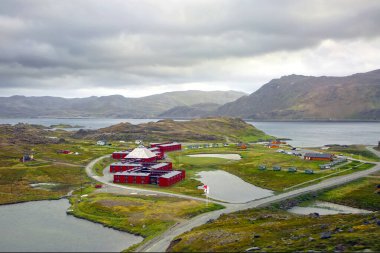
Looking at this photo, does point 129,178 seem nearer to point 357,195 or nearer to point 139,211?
point 139,211

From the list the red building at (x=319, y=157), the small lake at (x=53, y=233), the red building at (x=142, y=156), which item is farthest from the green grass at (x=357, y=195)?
the red building at (x=142, y=156)

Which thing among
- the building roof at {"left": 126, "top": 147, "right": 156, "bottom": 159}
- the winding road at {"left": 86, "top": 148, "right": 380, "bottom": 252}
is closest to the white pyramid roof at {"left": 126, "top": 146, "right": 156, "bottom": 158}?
the building roof at {"left": 126, "top": 147, "right": 156, "bottom": 159}

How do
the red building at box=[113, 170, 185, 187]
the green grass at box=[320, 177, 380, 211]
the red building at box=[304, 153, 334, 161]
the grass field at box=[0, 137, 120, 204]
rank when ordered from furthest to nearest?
the red building at box=[304, 153, 334, 161] < the red building at box=[113, 170, 185, 187] < the grass field at box=[0, 137, 120, 204] < the green grass at box=[320, 177, 380, 211]

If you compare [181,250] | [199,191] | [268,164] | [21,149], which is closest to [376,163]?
[268,164]

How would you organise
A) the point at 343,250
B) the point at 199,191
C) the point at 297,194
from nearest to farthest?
the point at 343,250, the point at 297,194, the point at 199,191

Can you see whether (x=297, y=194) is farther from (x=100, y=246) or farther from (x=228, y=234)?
(x=100, y=246)

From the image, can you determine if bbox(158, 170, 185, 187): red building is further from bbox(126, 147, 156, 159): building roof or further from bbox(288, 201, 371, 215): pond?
bbox(288, 201, 371, 215): pond
